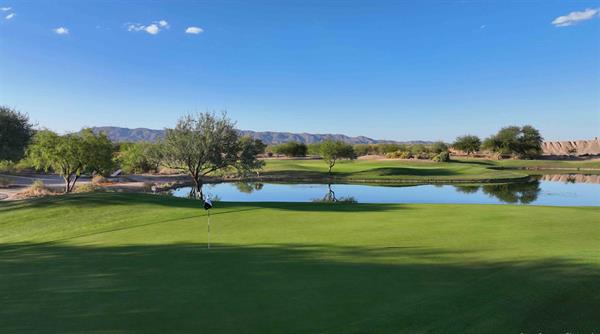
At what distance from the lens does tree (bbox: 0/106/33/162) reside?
925 inches

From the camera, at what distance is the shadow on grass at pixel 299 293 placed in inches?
195

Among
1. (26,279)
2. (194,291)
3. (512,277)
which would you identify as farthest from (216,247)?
(512,277)

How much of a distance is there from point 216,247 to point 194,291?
137 inches

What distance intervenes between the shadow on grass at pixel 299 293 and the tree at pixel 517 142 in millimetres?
107386

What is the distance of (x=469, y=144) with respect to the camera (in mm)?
108875

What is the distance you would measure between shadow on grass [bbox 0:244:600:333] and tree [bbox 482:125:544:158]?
107 meters

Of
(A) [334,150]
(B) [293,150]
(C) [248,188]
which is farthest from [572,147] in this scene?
(C) [248,188]

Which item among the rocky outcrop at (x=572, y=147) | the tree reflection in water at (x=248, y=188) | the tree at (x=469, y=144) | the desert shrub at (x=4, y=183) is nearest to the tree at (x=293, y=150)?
the tree at (x=469, y=144)

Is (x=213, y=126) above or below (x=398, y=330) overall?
above

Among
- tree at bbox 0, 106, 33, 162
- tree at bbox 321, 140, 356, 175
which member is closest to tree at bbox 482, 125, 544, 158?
tree at bbox 321, 140, 356, 175

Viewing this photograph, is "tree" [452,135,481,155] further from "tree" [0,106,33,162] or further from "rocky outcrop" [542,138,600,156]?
"tree" [0,106,33,162]

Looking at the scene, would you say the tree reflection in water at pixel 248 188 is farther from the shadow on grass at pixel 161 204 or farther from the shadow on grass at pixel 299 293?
the shadow on grass at pixel 299 293

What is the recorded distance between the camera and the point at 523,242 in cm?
950

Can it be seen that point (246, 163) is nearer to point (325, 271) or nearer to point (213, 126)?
point (213, 126)
